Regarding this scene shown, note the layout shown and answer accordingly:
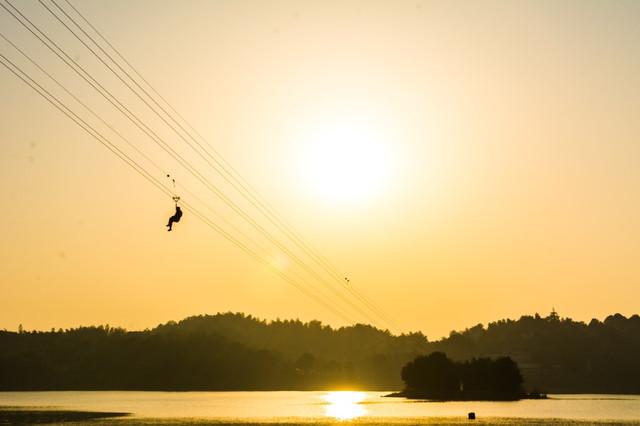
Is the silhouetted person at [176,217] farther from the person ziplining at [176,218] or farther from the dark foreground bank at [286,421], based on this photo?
the dark foreground bank at [286,421]

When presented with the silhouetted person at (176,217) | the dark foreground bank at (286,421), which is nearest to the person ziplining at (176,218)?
the silhouetted person at (176,217)

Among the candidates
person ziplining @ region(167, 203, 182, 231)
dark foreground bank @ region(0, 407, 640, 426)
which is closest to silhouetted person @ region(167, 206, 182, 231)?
person ziplining @ region(167, 203, 182, 231)

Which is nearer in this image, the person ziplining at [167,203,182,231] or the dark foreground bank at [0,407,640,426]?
the person ziplining at [167,203,182,231]

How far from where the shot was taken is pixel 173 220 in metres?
77.8

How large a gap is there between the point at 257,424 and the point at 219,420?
15.9 meters

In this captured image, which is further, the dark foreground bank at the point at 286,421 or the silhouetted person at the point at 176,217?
the dark foreground bank at the point at 286,421

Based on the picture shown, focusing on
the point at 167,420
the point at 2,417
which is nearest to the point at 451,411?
the point at 167,420

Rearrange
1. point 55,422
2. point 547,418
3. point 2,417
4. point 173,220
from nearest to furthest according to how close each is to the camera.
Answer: point 173,220, point 55,422, point 2,417, point 547,418

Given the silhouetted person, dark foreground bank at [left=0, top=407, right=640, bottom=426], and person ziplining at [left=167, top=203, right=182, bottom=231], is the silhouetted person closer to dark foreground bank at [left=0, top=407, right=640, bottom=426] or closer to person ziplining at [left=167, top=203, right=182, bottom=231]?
person ziplining at [left=167, top=203, right=182, bottom=231]

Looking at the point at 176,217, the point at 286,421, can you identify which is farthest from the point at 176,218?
the point at 286,421

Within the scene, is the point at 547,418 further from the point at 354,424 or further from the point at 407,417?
the point at 354,424

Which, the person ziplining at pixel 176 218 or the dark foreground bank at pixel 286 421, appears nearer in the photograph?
the person ziplining at pixel 176 218

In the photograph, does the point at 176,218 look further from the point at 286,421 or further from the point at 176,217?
the point at 286,421

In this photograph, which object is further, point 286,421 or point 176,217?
point 286,421
